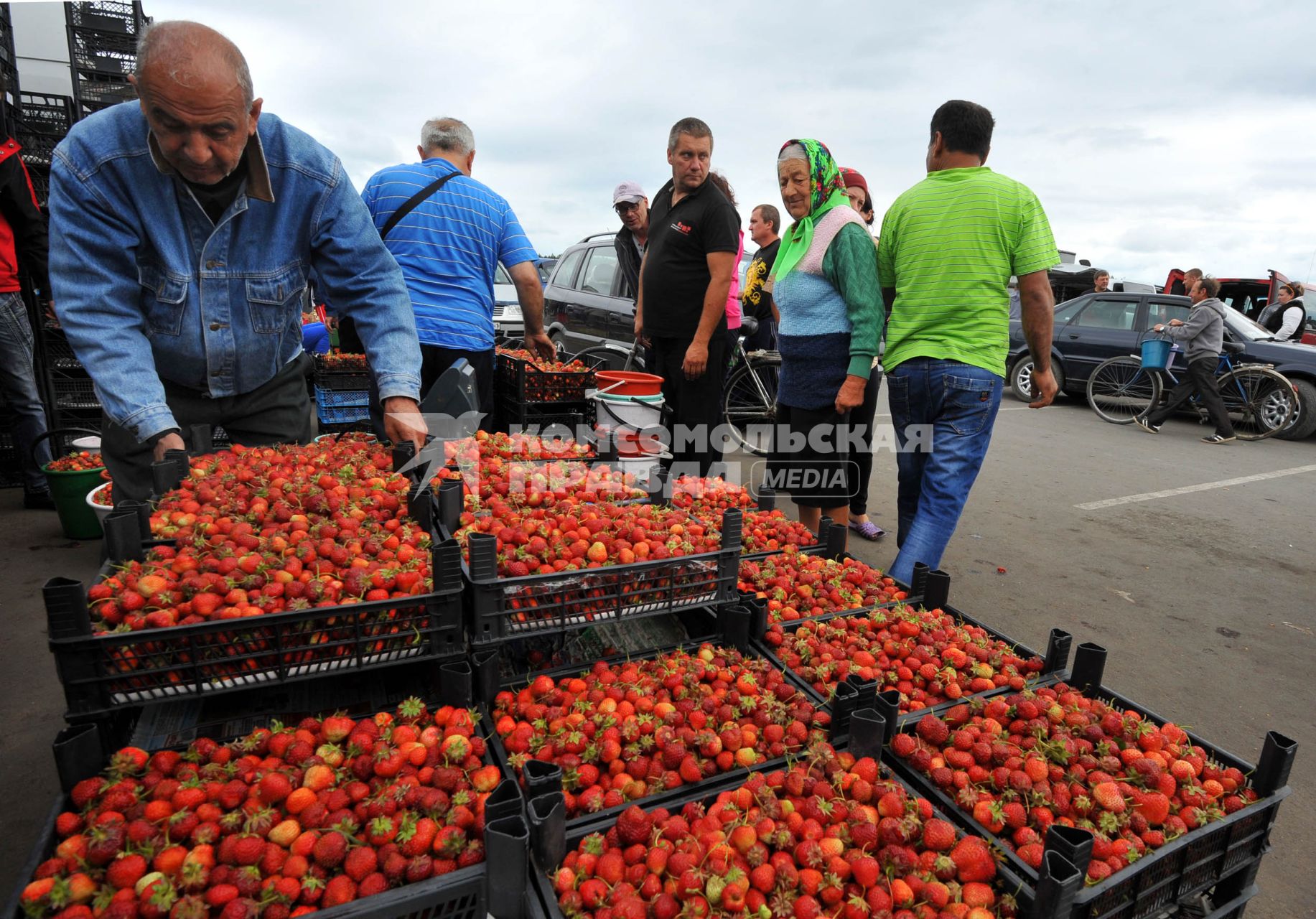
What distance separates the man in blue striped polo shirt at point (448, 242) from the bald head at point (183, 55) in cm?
181

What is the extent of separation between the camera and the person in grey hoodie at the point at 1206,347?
8.79 meters

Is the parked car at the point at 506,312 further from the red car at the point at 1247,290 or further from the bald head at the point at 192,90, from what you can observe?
the red car at the point at 1247,290

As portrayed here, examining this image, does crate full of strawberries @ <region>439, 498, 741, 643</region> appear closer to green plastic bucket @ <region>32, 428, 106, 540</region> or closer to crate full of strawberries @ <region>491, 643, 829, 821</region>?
crate full of strawberries @ <region>491, 643, 829, 821</region>

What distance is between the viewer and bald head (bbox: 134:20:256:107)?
5.26 ft

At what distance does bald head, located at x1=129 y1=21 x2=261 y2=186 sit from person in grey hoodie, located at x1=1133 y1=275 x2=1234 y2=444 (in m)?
10.7

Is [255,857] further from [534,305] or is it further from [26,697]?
[534,305]

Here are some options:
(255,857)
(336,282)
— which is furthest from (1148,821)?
(336,282)

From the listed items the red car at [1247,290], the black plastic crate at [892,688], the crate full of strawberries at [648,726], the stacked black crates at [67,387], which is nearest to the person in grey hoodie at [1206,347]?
the red car at [1247,290]

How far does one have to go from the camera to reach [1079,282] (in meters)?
16.3

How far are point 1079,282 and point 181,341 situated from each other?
18618 mm

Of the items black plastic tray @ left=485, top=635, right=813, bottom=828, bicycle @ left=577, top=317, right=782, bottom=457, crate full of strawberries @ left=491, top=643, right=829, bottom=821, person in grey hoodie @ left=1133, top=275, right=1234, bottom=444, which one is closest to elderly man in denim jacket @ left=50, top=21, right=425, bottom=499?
black plastic tray @ left=485, top=635, right=813, bottom=828

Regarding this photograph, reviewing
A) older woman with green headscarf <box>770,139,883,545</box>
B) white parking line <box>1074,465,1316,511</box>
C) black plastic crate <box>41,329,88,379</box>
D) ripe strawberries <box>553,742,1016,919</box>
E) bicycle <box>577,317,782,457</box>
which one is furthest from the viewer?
bicycle <box>577,317,782,457</box>

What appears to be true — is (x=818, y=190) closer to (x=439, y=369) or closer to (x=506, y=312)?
(x=439, y=369)

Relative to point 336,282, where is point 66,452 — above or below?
below
